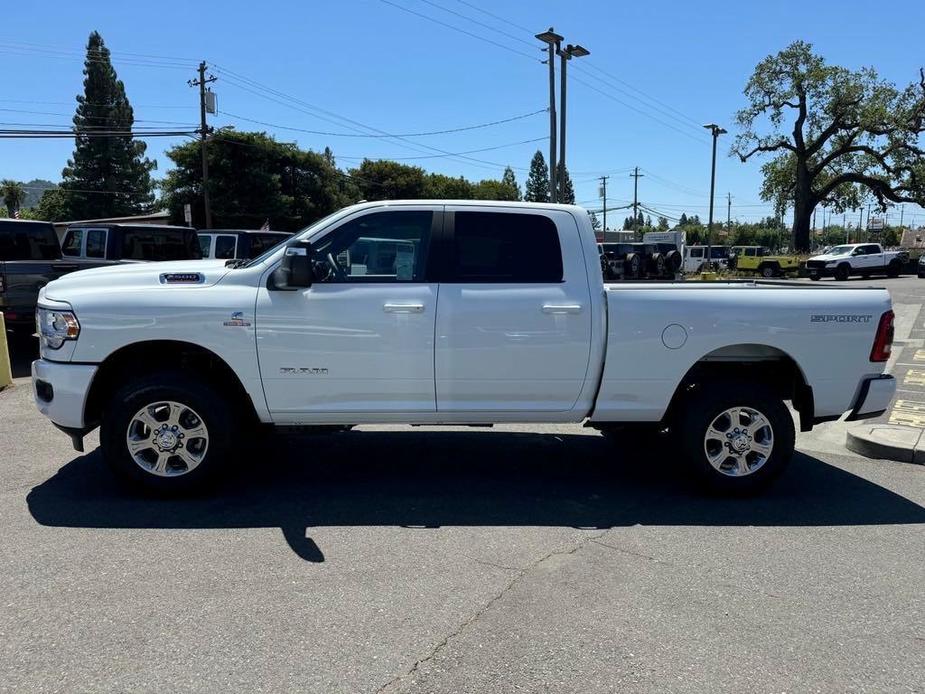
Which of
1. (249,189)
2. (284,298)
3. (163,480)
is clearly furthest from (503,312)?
(249,189)

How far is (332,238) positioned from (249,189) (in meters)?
42.8

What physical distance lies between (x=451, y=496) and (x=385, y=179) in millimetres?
64736

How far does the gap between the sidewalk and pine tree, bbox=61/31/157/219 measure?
62.2m

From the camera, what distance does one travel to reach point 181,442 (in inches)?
195

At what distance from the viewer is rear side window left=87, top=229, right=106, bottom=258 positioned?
1203 cm

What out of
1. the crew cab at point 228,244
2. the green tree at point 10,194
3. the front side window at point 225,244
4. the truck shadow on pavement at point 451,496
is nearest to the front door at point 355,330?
the truck shadow on pavement at point 451,496

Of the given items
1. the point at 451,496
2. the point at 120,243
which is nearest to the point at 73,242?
the point at 120,243

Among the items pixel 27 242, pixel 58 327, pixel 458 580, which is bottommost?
pixel 458 580

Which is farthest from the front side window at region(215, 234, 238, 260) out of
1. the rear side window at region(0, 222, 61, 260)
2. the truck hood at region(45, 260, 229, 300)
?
the truck hood at region(45, 260, 229, 300)

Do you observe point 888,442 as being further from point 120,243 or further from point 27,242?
point 27,242

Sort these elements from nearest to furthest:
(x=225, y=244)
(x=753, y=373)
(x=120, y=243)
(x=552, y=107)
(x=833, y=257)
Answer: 1. (x=753, y=373)
2. (x=120, y=243)
3. (x=225, y=244)
4. (x=552, y=107)
5. (x=833, y=257)

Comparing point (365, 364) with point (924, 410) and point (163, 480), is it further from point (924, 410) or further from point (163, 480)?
point (924, 410)

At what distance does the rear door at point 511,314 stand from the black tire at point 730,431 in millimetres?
881

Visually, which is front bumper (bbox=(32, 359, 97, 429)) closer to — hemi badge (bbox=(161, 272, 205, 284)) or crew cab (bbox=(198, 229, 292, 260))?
hemi badge (bbox=(161, 272, 205, 284))
